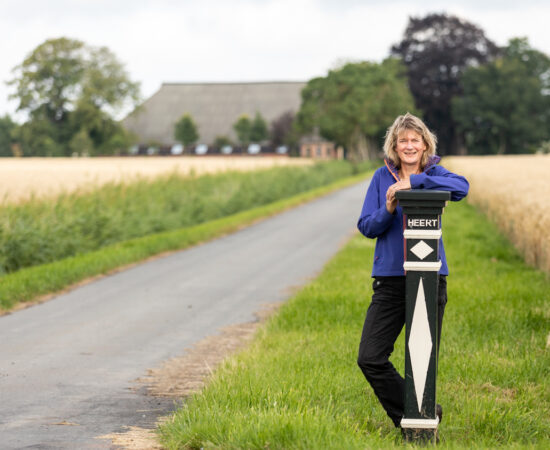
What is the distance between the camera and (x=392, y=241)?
191 inches

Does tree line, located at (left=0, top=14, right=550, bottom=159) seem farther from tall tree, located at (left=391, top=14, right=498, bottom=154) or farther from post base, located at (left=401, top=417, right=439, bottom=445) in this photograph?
post base, located at (left=401, top=417, right=439, bottom=445)

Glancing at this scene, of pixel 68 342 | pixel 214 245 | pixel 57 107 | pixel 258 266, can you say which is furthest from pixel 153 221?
pixel 57 107

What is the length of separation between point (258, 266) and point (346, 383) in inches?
360

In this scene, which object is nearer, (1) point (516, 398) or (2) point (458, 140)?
(1) point (516, 398)

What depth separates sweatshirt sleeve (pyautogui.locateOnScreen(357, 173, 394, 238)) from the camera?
475 centimetres

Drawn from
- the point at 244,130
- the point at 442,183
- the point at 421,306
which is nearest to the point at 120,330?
the point at 421,306

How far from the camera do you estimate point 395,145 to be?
16.3 ft

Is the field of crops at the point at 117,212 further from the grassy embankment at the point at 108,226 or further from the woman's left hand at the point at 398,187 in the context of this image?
the woman's left hand at the point at 398,187

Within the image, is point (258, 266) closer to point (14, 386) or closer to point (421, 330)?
point (14, 386)

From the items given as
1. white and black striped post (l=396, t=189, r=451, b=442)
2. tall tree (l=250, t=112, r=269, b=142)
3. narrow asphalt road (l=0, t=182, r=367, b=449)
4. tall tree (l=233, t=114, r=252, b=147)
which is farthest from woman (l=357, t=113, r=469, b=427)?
tall tree (l=233, t=114, r=252, b=147)

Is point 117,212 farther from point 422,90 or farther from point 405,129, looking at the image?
point 422,90

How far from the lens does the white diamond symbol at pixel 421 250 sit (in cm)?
463

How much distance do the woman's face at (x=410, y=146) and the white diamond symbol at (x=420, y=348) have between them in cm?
91

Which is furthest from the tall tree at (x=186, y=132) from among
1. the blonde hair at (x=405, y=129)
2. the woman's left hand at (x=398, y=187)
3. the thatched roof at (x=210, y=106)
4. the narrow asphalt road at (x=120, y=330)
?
the woman's left hand at (x=398, y=187)
